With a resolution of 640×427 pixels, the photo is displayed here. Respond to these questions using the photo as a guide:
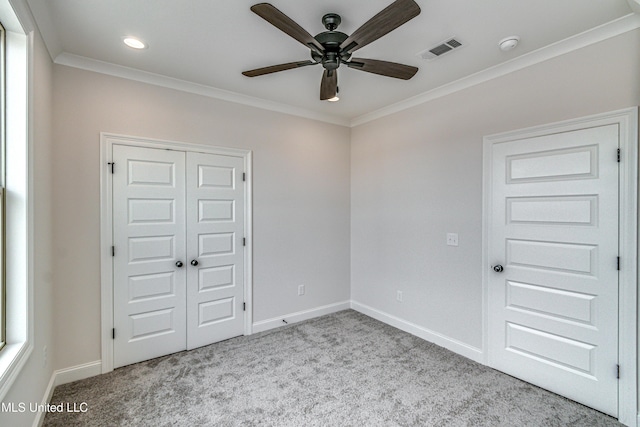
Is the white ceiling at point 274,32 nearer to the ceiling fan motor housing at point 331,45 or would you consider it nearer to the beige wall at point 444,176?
the ceiling fan motor housing at point 331,45

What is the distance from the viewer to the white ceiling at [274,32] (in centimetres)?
188

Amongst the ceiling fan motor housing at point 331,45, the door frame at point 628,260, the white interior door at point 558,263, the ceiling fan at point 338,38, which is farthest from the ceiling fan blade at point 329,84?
the door frame at point 628,260

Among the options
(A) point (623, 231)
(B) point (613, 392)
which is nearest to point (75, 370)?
(B) point (613, 392)

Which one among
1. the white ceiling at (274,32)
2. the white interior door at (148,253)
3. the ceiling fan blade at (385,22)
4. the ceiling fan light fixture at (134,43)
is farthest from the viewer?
the white interior door at (148,253)

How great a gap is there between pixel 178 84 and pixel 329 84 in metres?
1.70

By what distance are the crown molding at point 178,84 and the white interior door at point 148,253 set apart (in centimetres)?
66

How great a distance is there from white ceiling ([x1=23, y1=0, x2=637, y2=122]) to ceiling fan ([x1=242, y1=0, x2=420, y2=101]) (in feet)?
0.61

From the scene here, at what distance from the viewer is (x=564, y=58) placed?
2.31m

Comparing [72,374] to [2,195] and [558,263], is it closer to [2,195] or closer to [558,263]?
[2,195]

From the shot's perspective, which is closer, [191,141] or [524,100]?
[524,100]

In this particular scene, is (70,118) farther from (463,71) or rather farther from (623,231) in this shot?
(623,231)

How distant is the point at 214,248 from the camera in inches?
128

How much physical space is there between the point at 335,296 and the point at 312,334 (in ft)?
2.78

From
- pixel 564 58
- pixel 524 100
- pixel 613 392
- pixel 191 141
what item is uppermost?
pixel 564 58
